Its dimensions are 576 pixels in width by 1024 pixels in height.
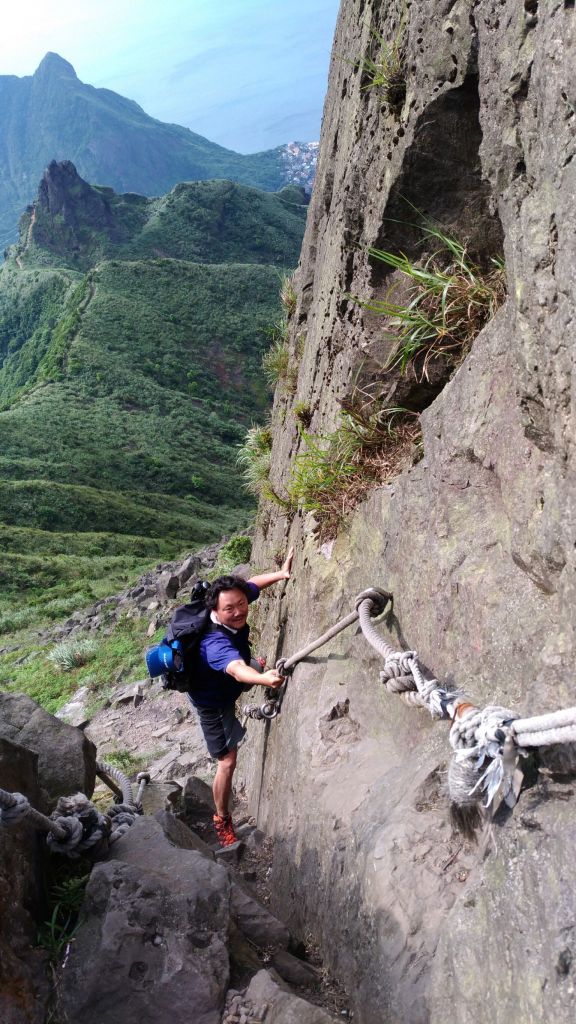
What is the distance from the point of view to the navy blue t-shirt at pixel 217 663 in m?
5.03

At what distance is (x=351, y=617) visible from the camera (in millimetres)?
4074

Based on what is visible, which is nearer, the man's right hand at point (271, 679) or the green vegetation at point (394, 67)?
the green vegetation at point (394, 67)

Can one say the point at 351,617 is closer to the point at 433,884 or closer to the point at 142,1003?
the point at 433,884

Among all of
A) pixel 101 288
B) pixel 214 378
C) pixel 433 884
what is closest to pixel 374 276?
pixel 433 884

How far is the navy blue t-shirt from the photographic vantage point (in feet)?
16.5

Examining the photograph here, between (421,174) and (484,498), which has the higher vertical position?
(421,174)

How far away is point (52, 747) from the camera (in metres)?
4.21

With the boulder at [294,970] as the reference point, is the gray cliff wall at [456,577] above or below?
above

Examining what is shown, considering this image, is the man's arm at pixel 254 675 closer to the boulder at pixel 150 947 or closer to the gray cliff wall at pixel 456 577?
the gray cliff wall at pixel 456 577

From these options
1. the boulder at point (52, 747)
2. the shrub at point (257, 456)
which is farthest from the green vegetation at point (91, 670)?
the boulder at point (52, 747)

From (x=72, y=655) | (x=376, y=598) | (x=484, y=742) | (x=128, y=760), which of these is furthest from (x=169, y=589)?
(x=484, y=742)

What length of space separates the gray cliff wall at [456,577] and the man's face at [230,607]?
0.47 metres

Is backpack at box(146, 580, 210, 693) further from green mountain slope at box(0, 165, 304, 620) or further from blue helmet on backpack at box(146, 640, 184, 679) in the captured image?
green mountain slope at box(0, 165, 304, 620)

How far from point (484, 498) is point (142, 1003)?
248 centimetres
